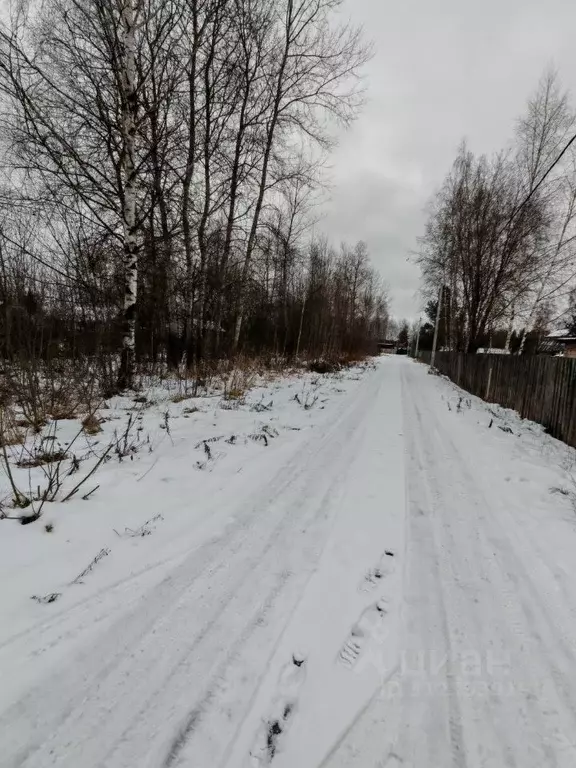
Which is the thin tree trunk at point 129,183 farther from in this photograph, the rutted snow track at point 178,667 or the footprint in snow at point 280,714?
the footprint in snow at point 280,714

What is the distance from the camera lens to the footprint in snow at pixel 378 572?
2.27m

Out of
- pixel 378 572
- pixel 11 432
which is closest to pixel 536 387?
pixel 378 572

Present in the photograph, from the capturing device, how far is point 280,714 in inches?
57.4

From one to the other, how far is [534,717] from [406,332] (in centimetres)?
11204

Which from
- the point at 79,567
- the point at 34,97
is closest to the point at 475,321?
the point at 34,97

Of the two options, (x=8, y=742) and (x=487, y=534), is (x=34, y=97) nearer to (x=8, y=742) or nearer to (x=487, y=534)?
(x=8, y=742)

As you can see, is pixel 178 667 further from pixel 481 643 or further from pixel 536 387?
pixel 536 387

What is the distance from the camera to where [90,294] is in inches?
295

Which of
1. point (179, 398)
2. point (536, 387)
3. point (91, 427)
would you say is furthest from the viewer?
point (536, 387)

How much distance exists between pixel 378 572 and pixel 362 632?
0.56 meters

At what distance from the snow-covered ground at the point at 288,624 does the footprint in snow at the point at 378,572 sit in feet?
0.06

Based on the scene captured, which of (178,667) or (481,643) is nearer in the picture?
(178,667)

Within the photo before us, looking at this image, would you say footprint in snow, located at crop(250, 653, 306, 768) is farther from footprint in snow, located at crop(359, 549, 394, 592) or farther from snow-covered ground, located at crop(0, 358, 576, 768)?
footprint in snow, located at crop(359, 549, 394, 592)

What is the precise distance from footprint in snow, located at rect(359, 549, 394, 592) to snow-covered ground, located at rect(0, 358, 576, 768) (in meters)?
0.02
